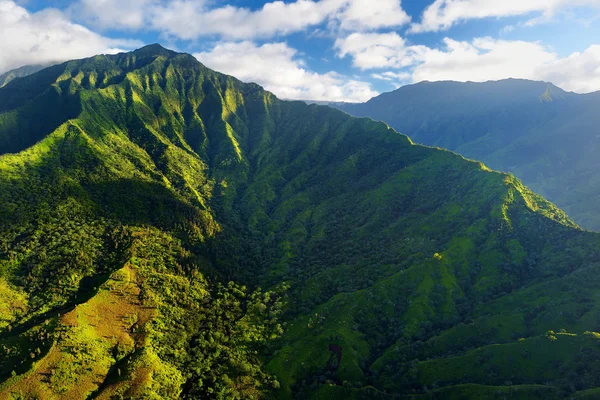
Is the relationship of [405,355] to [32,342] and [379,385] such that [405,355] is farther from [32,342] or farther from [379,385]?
[32,342]

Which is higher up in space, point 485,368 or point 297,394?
point 485,368

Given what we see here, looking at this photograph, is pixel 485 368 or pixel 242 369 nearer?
pixel 485 368

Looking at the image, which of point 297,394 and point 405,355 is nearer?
point 297,394

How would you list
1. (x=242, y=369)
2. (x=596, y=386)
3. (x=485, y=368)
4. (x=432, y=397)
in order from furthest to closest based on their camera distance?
1. (x=242, y=369)
2. (x=485, y=368)
3. (x=432, y=397)
4. (x=596, y=386)

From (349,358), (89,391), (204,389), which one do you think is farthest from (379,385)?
(89,391)

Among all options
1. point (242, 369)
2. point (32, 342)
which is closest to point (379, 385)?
point (242, 369)

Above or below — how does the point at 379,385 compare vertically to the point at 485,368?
below

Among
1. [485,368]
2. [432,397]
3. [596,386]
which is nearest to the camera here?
[596,386]

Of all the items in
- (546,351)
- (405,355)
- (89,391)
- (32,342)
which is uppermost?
(546,351)

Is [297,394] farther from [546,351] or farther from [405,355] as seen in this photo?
[546,351]
